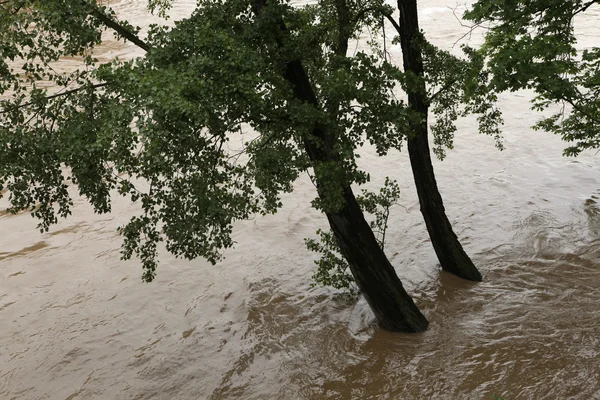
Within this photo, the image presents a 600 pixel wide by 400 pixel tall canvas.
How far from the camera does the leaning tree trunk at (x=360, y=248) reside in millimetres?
9109

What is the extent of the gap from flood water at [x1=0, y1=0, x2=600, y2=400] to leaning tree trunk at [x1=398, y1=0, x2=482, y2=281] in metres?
0.38

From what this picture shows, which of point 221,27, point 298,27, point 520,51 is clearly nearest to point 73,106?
point 221,27

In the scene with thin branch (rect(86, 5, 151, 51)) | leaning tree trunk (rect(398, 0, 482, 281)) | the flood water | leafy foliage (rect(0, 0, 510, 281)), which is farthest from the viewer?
leaning tree trunk (rect(398, 0, 482, 281))

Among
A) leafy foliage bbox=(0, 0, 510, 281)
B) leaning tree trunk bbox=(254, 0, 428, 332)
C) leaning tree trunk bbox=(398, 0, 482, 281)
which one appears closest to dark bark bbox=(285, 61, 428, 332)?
leaning tree trunk bbox=(254, 0, 428, 332)

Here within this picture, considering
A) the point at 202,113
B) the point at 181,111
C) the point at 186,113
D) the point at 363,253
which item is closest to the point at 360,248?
the point at 363,253

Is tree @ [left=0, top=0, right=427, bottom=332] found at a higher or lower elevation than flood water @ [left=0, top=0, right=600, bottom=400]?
higher

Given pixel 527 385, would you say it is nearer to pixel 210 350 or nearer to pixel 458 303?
pixel 458 303

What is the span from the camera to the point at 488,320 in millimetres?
11258

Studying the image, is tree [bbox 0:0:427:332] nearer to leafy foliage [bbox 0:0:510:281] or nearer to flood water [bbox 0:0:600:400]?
leafy foliage [bbox 0:0:510:281]

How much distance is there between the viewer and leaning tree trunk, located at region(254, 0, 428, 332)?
29.9 feet

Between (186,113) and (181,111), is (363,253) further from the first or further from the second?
(181,111)

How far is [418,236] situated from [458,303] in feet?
11.5

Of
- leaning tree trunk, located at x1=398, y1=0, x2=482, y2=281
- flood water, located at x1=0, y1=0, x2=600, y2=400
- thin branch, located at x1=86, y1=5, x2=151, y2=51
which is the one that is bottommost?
flood water, located at x1=0, y1=0, x2=600, y2=400

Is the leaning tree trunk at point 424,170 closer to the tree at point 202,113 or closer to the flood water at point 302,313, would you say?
the tree at point 202,113
